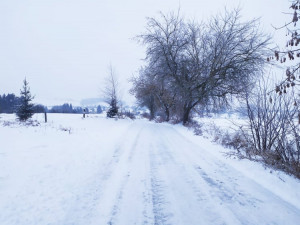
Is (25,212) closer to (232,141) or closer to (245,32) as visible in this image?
(232,141)

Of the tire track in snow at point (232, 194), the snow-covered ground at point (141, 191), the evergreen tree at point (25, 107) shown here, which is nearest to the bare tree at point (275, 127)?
the snow-covered ground at point (141, 191)

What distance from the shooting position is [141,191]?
11.6 feet

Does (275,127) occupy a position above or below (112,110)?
below

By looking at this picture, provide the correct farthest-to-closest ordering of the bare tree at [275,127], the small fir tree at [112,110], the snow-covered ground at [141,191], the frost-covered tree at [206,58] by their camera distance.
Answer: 1. the small fir tree at [112,110]
2. the frost-covered tree at [206,58]
3. the bare tree at [275,127]
4. the snow-covered ground at [141,191]

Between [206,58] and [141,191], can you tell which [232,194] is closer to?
[141,191]

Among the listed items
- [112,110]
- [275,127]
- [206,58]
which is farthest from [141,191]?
[112,110]

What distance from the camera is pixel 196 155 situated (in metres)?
6.34

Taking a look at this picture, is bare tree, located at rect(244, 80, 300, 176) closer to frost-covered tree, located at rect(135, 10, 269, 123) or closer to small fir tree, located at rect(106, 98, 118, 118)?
frost-covered tree, located at rect(135, 10, 269, 123)

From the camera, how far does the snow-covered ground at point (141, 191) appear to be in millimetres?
2729

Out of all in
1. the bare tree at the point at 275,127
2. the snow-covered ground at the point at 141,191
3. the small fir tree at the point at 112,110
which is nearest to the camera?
the snow-covered ground at the point at 141,191

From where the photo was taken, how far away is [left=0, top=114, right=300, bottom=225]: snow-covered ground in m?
2.73

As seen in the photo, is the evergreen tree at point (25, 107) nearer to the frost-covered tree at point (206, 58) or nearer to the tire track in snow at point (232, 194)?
the frost-covered tree at point (206, 58)

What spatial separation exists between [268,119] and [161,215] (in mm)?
5004

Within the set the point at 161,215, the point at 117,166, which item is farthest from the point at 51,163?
the point at 161,215
